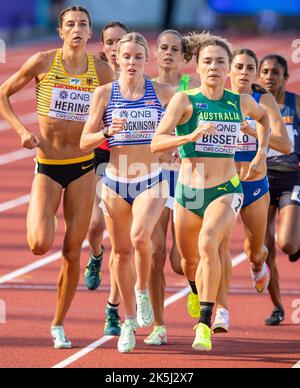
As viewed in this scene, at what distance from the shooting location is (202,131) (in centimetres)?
838

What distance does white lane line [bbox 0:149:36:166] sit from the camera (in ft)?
69.3

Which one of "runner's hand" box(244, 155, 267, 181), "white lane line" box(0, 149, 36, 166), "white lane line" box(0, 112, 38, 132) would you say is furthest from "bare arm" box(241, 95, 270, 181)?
"white lane line" box(0, 112, 38, 132)

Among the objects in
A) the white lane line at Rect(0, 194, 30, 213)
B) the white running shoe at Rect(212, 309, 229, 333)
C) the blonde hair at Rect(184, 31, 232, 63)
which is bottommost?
the white lane line at Rect(0, 194, 30, 213)

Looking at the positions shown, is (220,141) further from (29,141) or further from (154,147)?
(29,141)

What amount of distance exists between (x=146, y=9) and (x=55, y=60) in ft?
104

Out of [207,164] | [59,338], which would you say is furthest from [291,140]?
[59,338]

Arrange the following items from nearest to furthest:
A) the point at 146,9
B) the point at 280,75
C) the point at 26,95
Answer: the point at 280,75
the point at 26,95
the point at 146,9

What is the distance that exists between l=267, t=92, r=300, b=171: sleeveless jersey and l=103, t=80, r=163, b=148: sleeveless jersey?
2.16 m

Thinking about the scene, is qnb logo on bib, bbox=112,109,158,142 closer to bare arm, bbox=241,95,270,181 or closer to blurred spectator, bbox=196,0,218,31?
bare arm, bbox=241,95,270,181

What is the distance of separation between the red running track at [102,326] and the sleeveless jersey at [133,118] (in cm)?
159

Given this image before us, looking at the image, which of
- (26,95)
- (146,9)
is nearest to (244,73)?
(26,95)

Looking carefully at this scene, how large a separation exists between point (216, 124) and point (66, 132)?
1.32 metres
